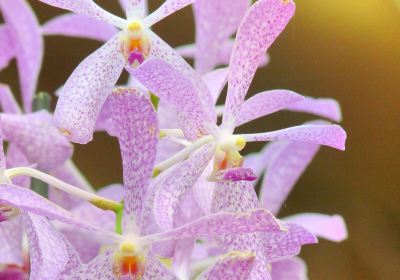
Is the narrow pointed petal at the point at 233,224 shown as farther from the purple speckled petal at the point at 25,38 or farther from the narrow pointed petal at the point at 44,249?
the purple speckled petal at the point at 25,38

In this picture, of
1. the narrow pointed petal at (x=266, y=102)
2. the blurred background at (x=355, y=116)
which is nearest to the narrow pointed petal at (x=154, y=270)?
the narrow pointed petal at (x=266, y=102)

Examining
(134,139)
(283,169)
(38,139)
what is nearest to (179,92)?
(134,139)

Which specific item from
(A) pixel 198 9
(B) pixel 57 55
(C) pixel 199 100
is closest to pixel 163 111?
(A) pixel 198 9

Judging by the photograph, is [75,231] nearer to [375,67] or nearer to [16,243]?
[16,243]

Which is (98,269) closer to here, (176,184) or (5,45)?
(176,184)

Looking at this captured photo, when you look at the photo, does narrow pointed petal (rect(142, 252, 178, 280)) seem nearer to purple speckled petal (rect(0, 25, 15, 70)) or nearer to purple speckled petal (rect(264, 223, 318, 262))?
purple speckled petal (rect(264, 223, 318, 262))
